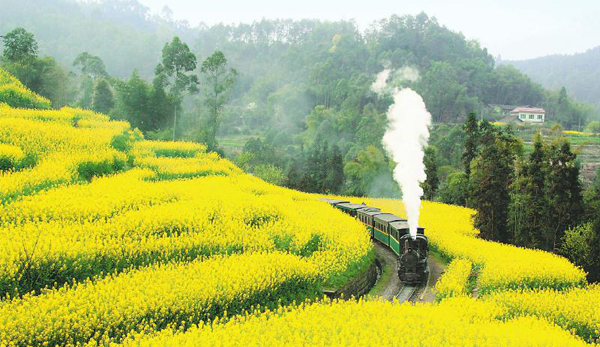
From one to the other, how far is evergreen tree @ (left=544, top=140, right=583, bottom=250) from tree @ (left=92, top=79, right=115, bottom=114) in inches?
1823

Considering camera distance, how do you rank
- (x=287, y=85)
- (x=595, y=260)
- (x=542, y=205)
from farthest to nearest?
(x=287, y=85) < (x=542, y=205) < (x=595, y=260)

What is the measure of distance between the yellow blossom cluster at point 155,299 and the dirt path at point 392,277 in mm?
5385

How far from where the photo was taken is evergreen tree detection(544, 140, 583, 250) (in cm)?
2897

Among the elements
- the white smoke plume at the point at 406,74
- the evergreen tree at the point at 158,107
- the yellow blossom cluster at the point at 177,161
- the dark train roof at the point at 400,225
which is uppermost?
the white smoke plume at the point at 406,74

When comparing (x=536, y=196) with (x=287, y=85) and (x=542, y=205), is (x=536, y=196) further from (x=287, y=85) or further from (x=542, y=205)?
(x=287, y=85)

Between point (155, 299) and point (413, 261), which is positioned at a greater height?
point (155, 299)

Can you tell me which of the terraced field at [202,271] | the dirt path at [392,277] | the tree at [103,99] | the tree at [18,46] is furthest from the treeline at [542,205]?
the tree at [103,99]

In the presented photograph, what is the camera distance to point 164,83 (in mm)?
54531

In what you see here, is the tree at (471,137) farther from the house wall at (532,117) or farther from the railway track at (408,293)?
the house wall at (532,117)

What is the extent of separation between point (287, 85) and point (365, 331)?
127m

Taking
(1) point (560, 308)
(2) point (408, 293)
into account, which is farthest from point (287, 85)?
(1) point (560, 308)

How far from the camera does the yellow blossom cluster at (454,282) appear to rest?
19.7m

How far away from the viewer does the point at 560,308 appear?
18484 millimetres

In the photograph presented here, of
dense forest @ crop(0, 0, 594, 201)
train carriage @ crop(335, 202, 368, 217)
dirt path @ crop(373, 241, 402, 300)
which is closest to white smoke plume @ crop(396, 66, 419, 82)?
dense forest @ crop(0, 0, 594, 201)
